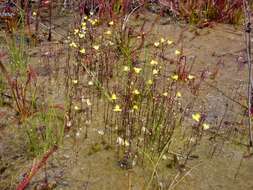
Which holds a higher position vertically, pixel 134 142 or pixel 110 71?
pixel 110 71

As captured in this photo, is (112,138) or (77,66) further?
(77,66)

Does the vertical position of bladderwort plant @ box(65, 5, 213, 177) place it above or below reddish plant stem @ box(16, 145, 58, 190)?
above

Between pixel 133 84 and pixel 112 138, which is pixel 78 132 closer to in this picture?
pixel 112 138

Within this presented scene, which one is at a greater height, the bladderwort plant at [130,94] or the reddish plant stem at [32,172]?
the bladderwort plant at [130,94]

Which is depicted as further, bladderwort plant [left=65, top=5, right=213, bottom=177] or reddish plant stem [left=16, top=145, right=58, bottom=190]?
bladderwort plant [left=65, top=5, right=213, bottom=177]

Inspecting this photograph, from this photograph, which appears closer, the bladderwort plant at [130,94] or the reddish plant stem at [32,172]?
the reddish plant stem at [32,172]

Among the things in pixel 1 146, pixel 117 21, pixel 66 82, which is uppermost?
pixel 117 21

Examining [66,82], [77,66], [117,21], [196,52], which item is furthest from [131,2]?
[66,82]

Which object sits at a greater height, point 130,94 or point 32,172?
point 130,94

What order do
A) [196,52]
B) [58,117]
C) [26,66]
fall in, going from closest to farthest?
[58,117] < [26,66] < [196,52]

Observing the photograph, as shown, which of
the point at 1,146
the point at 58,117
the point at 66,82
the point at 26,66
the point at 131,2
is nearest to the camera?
the point at 1,146

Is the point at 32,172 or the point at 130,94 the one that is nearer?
the point at 32,172
